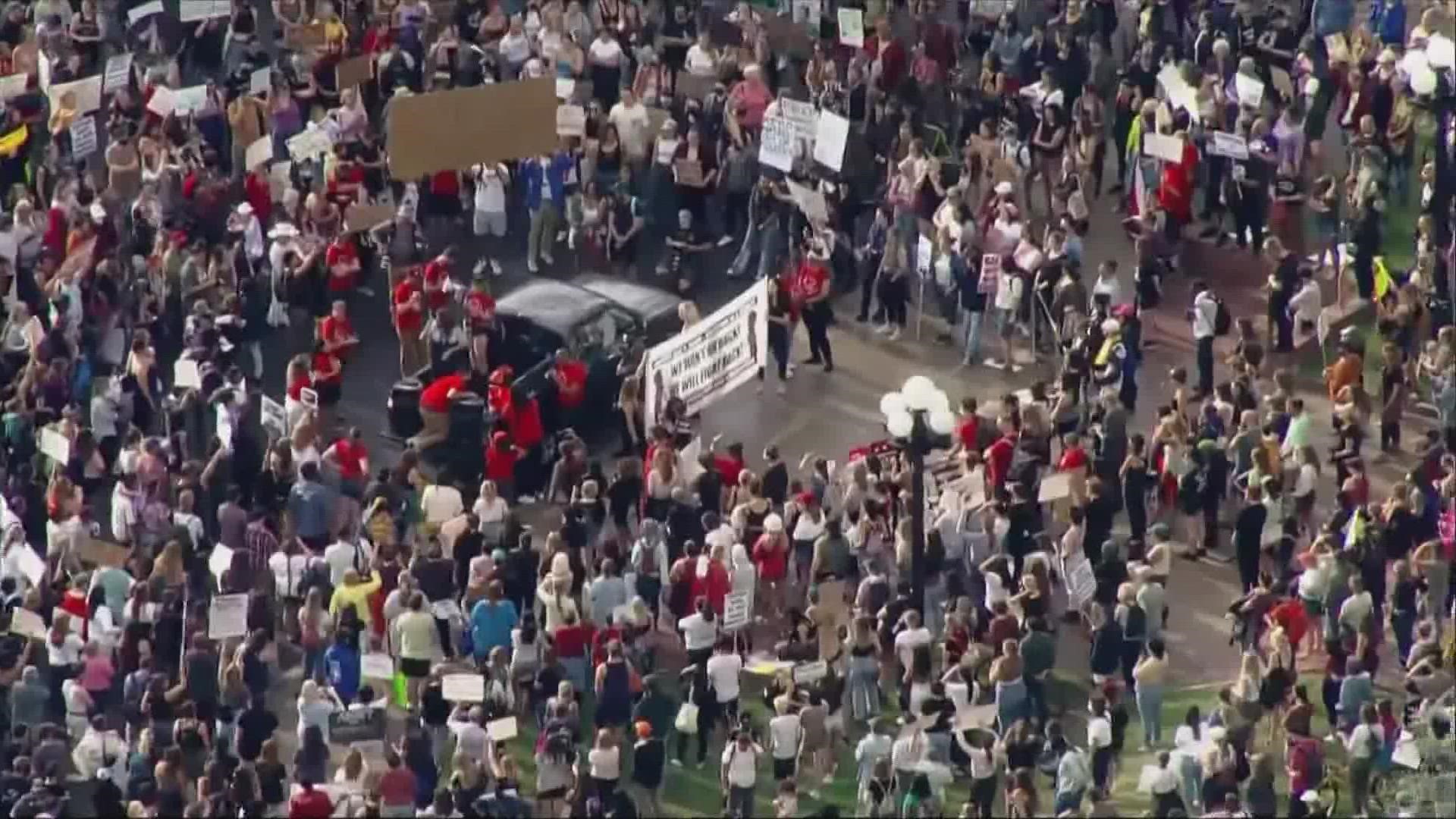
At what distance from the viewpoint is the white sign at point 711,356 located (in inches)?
1633

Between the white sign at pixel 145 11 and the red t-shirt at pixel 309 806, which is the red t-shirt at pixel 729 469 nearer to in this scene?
the red t-shirt at pixel 309 806

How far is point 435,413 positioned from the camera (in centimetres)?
4175

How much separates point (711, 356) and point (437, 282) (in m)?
3.31

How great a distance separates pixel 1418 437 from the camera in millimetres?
42438

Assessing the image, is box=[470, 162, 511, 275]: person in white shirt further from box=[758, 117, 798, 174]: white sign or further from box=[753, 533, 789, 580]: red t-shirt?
box=[753, 533, 789, 580]: red t-shirt

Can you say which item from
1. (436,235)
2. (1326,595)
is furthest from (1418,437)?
(436,235)

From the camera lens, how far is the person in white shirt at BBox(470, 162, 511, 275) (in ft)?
151

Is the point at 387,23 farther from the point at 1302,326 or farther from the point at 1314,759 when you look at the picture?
the point at 1314,759

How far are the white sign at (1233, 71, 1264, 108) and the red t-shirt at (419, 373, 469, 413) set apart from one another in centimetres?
934

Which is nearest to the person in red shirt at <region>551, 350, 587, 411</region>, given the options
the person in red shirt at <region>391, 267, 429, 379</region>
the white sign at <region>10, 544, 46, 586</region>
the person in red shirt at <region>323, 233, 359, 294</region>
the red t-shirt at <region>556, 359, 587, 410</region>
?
the red t-shirt at <region>556, 359, 587, 410</region>

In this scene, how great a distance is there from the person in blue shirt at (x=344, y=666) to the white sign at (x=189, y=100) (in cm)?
1050

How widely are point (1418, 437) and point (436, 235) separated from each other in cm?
1103

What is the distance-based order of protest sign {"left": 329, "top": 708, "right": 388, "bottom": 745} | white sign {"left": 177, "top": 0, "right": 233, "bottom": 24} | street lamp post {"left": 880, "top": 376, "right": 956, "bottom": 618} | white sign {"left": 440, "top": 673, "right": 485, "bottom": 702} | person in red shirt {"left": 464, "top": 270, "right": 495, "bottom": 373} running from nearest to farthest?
white sign {"left": 440, "top": 673, "right": 485, "bottom": 702}
protest sign {"left": 329, "top": 708, "right": 388, "bottom": 745}
street lamp post {"left": 880, "top": 376, "right": 956, "bottom": 618}
person in red shirt {"left": 464, "top": 270, "right": 495, "bottom": 373}
white sign {"left": 177, "top": 0, "right": 233, "bottom": 24}

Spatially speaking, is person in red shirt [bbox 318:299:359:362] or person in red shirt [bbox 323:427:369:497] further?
person in red shirt [bbox 318:299:359:362]
